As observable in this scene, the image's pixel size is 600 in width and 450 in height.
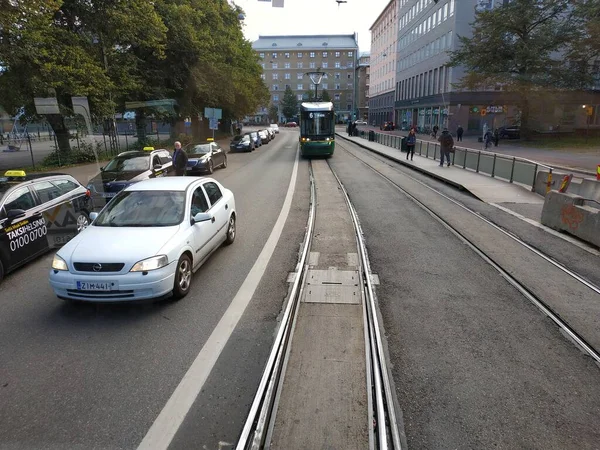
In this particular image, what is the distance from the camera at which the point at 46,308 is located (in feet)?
18.5

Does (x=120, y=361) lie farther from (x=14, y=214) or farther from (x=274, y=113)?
(x=274, y=113)

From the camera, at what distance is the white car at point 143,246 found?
508 centimetres

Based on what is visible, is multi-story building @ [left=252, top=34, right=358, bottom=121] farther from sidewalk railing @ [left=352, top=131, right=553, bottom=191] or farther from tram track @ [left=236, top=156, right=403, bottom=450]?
tram track @ [left=236, top=156, right=403, bottom=450]

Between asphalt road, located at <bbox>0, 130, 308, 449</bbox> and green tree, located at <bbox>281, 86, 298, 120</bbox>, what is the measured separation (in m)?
109

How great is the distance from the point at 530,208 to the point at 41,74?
18751 millimetres

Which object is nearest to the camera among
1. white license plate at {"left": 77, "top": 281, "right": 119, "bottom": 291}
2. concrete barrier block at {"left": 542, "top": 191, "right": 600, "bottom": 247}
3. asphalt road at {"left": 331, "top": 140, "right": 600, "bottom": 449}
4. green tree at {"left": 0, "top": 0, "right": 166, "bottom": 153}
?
asphalt road at {"left": 331, "top": 140, "right": 600, "bottom": 449}

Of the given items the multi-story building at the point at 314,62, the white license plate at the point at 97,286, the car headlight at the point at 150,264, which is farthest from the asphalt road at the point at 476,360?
the multi-story building at the point at 314,62

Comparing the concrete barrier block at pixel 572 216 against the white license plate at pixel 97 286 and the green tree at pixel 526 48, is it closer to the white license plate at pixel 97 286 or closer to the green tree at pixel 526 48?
the white license plate at pixel 97 286

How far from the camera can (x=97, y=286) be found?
5.05 meters

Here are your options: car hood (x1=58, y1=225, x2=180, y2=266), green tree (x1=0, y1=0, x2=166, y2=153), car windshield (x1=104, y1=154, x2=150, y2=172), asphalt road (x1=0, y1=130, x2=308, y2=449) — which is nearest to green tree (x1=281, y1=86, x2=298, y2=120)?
→ green tree (x1=0, y1=0, x2=166, y2=153)

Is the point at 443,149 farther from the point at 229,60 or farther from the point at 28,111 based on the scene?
the point at 229,60

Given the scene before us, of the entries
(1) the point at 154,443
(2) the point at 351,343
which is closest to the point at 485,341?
(2) the point at 351,343

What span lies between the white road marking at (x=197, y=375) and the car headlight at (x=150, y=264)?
1010 millimetres

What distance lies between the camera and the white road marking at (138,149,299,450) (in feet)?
11.0
